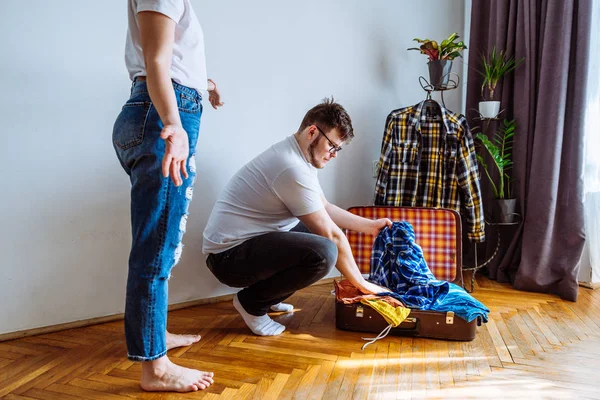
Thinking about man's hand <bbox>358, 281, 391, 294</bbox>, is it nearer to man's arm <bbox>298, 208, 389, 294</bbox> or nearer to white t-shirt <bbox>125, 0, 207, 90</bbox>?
man's arm <bbox>298, 208, 389, 294</bbox>

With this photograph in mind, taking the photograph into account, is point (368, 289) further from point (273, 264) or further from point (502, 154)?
point (502, 154)

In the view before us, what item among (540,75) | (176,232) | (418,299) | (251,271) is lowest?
(418,299)

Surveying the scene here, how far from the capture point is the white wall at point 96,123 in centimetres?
171

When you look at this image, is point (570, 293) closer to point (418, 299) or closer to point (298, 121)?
point (418, 299)

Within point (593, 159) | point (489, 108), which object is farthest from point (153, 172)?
point (593, 159)

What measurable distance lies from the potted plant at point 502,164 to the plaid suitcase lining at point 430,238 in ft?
1.35

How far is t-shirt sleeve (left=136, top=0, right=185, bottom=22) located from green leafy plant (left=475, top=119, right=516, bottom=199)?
5.88ft

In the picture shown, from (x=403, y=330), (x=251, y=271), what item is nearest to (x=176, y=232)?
(x=251, y=271)

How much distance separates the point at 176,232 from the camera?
1234mm

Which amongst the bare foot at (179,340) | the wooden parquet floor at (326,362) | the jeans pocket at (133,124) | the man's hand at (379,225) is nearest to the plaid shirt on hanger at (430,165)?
Answer: the man's hand at (379,225)

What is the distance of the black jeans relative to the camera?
1.64 m

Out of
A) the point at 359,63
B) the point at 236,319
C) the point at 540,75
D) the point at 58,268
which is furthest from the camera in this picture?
the point at 359,63

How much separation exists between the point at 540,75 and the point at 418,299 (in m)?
1.40

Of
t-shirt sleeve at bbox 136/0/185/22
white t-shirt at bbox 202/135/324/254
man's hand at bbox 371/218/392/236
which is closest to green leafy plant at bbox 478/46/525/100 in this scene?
man's hand at bbox 371/218/392/236
